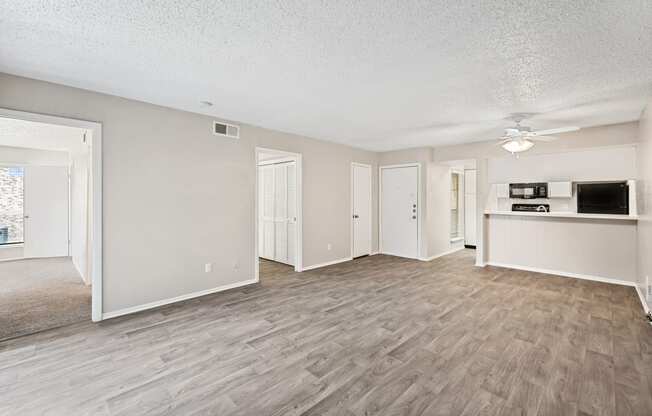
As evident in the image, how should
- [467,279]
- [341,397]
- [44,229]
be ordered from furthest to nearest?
[44,229], [467,279], [341,397]

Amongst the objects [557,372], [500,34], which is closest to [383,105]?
[500,34]

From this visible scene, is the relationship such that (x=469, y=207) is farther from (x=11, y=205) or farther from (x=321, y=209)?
(x=11, y=205)

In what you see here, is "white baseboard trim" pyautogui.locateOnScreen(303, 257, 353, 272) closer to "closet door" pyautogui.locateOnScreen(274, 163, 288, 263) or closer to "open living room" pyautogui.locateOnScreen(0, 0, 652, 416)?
"open living room" pyautogui.locateOnScreen(0, 0, 652, 416)

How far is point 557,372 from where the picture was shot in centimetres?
230

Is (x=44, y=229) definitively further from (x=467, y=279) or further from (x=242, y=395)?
(x=467, y=279)

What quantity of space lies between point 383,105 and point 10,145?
25.6ft

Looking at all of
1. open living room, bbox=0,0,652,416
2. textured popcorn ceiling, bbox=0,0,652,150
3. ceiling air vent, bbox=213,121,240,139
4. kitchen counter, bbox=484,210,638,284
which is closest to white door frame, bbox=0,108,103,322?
open living room, bbox=0,0,652,416

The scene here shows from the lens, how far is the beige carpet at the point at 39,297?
3.24m

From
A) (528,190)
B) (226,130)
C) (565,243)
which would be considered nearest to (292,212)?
(226,130)

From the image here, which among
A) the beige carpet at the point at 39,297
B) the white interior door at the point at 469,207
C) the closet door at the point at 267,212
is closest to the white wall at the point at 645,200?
the white interior door at the point at 469,207

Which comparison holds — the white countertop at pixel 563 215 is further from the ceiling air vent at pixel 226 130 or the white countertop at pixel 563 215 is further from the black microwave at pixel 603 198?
the ceiling air vent at pixel 226 130

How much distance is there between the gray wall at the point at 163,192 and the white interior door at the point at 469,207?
5.85 meters

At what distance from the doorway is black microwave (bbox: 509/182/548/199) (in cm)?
291

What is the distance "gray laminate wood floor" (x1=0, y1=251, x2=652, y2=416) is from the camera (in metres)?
1.97
